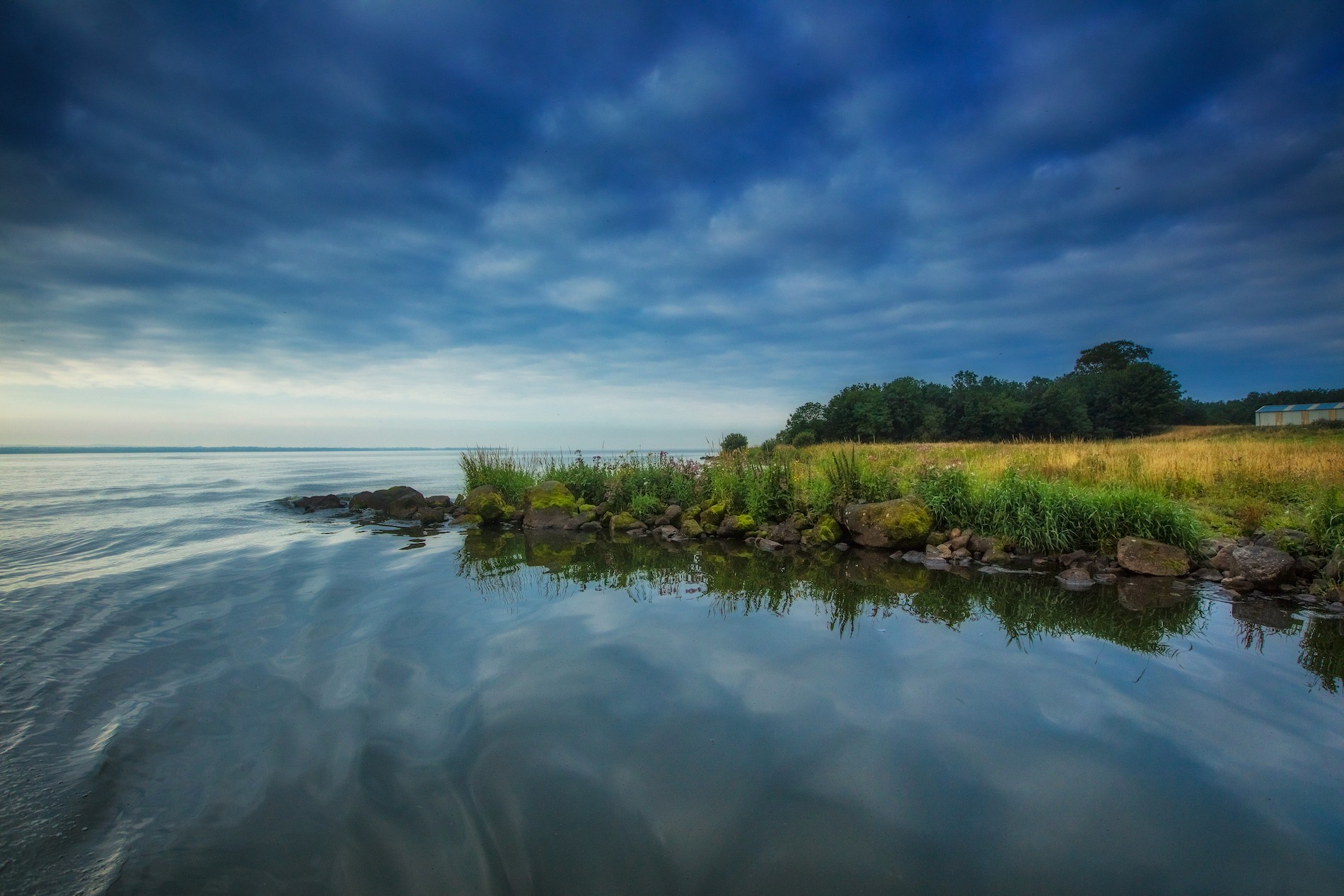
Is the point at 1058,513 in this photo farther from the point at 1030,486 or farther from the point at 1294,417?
the point at 1294,417

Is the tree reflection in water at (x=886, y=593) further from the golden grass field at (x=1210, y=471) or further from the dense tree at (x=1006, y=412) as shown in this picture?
the dense tree at (x=1006, y=412)

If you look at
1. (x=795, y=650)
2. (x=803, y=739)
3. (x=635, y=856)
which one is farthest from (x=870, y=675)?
(x=635, y=856)

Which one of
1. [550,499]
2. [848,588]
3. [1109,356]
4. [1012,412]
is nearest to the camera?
[848,588]

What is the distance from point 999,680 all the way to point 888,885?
292 centimetres

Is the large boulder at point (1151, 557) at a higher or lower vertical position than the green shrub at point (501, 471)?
lower

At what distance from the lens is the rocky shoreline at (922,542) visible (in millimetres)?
7652

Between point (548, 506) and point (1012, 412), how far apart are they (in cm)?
5653

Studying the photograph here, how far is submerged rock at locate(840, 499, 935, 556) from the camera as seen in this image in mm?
10484

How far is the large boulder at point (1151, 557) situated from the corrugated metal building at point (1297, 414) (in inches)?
1670

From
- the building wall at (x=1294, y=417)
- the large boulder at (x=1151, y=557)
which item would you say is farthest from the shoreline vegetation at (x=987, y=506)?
the building wall at (x=1294, y=417)

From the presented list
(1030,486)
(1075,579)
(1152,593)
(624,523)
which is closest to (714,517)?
(624,523)

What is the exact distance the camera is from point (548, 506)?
14953 millimetres

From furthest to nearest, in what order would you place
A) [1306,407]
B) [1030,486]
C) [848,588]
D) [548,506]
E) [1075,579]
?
[1306,407] → [548,506] → [1030,486] → [1075,579] → [848,588]

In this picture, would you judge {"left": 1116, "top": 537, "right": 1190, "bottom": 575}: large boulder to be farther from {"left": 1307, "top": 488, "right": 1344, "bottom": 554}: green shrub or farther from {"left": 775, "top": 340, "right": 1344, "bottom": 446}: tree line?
{"left": 775, "top": 340, "right": 1344, "bottom": 446}: tree line
